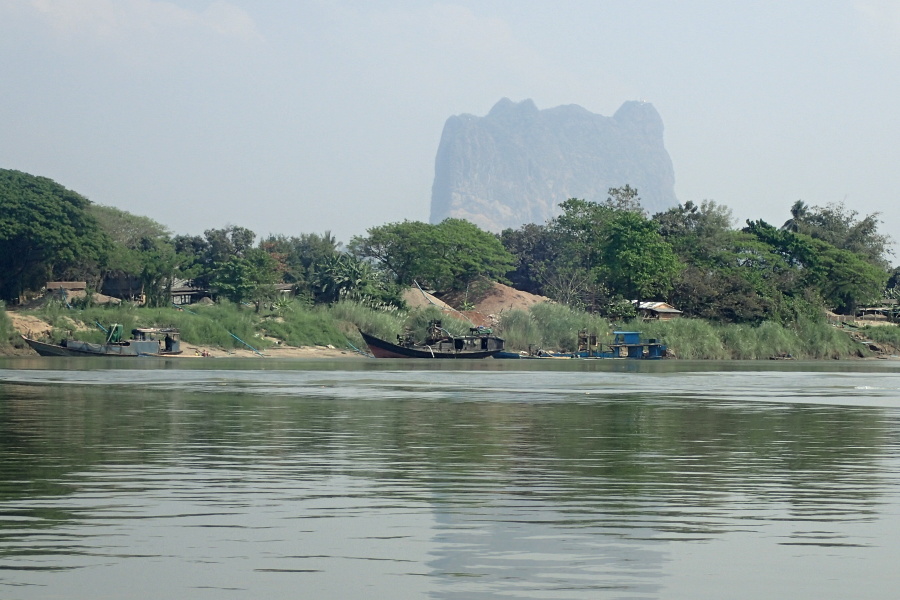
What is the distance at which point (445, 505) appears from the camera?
40.1 ft

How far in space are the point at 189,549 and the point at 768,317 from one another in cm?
9714

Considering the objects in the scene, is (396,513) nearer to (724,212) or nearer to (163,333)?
(163,333)

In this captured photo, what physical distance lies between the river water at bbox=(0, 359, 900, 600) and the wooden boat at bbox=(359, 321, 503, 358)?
6002 cm

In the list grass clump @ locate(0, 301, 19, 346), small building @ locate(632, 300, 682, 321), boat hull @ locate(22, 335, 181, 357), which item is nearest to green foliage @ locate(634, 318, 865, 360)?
small building @ locate(632, 300, 682, 321)

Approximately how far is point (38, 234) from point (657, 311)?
162 feet

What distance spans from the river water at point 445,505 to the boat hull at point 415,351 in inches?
2355

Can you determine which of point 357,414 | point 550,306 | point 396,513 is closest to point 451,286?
point 550,306

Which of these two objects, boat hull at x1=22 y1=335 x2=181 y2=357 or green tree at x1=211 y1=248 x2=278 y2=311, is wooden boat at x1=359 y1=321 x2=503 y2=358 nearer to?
green tree at x1=211 y1=248 x2=278 y2=311

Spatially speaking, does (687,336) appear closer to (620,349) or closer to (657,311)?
(620,349)

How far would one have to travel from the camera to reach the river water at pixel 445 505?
8.61 meters

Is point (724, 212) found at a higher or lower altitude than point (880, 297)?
higher

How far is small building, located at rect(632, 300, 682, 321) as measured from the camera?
102m

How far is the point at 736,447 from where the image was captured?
19172 mm

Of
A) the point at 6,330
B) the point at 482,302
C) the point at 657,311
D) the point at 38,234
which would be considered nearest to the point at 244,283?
the point at 38,234
